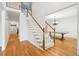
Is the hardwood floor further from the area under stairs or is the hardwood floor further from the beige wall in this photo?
the beige wall

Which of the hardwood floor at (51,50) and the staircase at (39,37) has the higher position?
the staircase at (39,37)

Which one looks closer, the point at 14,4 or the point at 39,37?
the point at 14,4

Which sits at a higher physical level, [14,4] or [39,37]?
[14,4]

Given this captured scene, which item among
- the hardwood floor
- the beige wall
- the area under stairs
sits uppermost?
the beige wall

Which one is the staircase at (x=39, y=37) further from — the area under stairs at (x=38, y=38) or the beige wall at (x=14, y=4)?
the beige wall at (x=14, y=4)

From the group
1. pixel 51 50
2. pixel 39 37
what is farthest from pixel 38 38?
pixel 51 50

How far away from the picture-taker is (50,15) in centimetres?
185

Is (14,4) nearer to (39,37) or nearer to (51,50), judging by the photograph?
(39,37)

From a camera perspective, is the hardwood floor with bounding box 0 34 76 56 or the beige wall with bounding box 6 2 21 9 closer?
the hardwood floor with bounding box 0 34 76 56

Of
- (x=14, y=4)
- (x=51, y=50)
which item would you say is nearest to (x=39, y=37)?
(x=51, y=50)

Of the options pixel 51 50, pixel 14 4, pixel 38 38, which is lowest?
pixel 51 50

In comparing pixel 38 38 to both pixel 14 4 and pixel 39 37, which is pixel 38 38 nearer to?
pixel 39 37

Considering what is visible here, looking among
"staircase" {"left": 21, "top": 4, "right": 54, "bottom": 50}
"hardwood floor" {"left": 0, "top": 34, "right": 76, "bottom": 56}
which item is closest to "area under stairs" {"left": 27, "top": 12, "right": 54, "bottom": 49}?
"staircase" {"left": 21, "top": 4, "right": 54, "bottom": 50}

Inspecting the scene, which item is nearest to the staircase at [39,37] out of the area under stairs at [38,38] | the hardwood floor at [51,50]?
the area under stairs at [38,38]
